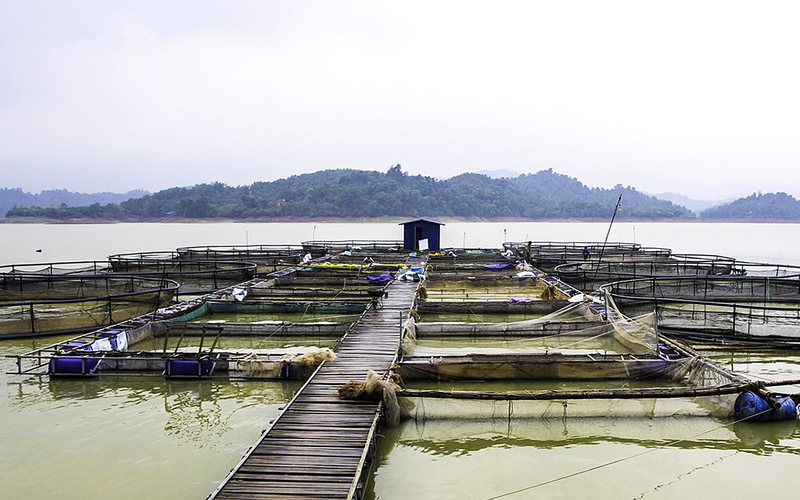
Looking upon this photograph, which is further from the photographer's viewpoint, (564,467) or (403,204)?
(403,204)

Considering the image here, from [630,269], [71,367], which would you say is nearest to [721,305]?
[630,269]

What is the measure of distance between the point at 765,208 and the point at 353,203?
11699cm

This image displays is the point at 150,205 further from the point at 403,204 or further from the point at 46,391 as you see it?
the point at 46,391

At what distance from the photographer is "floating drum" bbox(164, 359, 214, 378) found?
1211 cm

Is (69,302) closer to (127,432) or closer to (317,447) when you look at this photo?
(127,432)

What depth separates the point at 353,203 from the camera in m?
120

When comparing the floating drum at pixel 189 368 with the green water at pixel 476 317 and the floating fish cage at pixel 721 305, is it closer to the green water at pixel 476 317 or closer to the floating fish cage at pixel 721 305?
the green water at pixel 476 317

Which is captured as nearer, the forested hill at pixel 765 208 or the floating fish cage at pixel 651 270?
the floating fish cage at pixel 651 270

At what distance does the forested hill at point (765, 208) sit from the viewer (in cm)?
15700

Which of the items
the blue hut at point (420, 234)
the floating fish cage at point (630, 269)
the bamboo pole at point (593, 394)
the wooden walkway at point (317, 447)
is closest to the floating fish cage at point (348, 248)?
the blue hut at point (420, 234)

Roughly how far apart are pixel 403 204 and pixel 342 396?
372 ft

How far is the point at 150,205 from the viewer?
138 meters

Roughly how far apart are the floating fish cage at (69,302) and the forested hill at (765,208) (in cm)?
17509

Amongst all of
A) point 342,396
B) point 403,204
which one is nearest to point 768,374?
point 342,396
